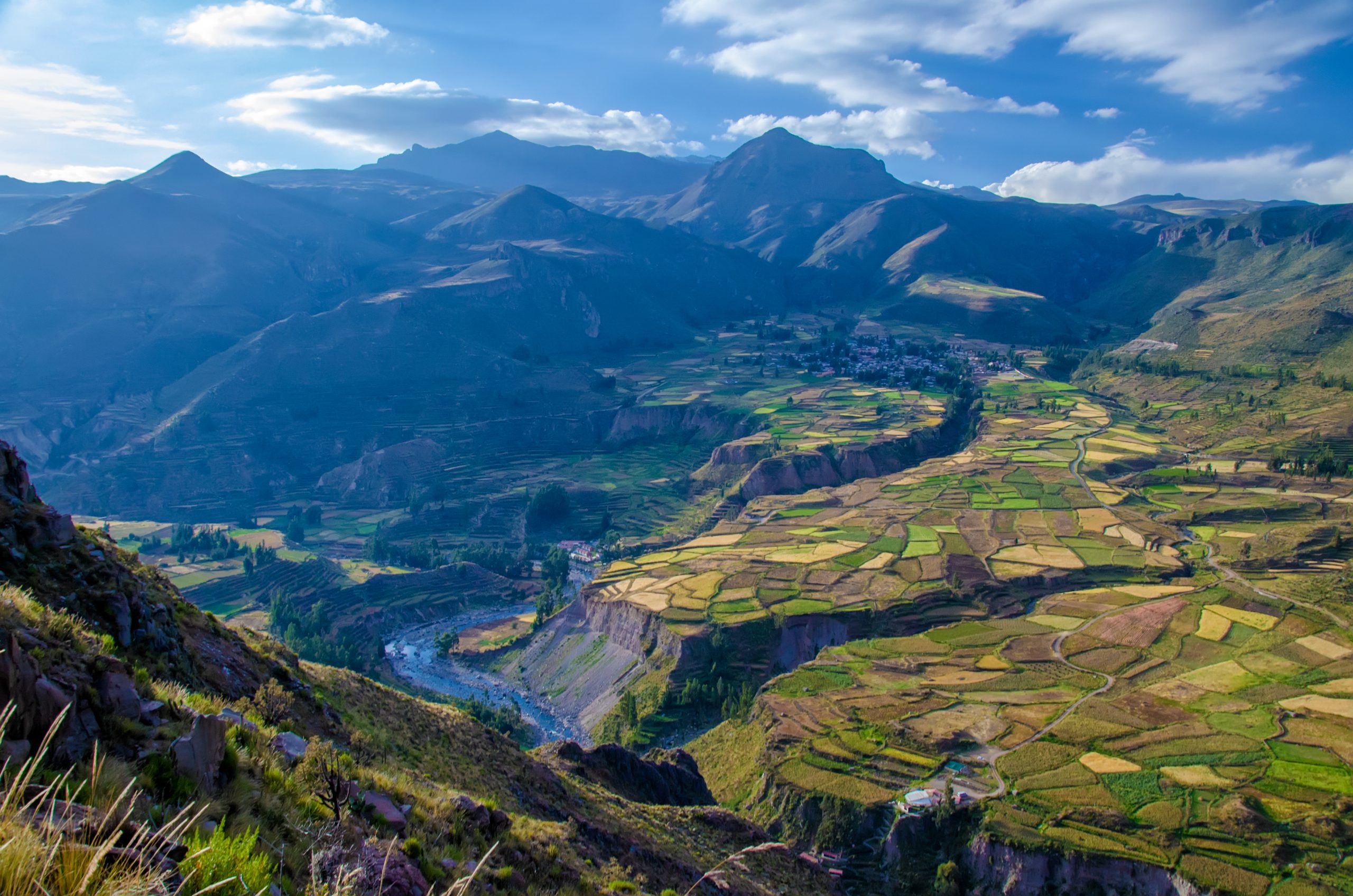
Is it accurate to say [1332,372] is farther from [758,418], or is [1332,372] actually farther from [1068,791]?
[1068,791]

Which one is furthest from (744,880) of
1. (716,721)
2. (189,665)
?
(716,721)

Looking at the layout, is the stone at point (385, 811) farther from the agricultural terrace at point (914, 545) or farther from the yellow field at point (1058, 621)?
the yellow field at point (1058, 621)

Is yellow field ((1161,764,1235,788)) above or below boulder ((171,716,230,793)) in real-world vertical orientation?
below

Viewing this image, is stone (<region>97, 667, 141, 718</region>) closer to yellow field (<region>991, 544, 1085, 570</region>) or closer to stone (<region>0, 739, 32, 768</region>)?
stone (<region>0, 739, 32, 768</region>)

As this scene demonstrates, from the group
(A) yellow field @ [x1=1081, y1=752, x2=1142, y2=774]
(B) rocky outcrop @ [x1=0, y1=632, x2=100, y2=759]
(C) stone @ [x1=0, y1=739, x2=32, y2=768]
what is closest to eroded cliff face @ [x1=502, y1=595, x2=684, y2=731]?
(A) yellow field @ [x1=1081, y1=752, x2=1142, y2=774]

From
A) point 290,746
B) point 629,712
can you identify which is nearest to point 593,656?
point 629,712
